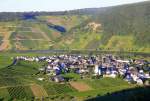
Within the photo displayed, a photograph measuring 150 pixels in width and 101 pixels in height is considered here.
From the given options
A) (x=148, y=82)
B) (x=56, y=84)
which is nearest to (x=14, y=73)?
(x=56, y=84)

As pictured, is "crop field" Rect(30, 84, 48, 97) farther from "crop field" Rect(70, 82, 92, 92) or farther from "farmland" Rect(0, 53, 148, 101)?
"crop field" Rect(70, 82, 92, 92)

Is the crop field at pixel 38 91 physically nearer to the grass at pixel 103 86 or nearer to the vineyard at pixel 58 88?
the vineyard at pixel 58 88

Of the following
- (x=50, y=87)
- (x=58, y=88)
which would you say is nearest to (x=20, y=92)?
(x=50, y=87)

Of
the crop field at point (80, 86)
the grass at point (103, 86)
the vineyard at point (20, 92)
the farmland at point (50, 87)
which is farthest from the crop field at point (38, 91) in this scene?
the crop field at point (80, 86)

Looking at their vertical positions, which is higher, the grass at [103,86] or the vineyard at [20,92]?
the vineyard at [20,92]

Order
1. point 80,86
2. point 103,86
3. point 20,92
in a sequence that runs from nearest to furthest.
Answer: point 20,92, point 103,86, point 80,86

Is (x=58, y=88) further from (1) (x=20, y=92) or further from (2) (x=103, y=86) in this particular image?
(2) (x=103, y=86)

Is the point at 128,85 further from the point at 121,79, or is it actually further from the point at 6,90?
the point at 6,90

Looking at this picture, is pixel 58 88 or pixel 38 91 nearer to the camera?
pixel 38 91

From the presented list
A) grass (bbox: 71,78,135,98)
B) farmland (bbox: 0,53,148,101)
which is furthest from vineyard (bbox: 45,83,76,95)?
grass (bbox: 71,78,135,98)

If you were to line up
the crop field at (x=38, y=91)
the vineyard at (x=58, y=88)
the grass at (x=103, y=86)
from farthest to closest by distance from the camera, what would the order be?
the vineyard at (x=58, y=88) < the grass at (x=103, y=86) < the crop field at (x=38, y=91)

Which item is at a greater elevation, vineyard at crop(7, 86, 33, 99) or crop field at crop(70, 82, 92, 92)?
vineyard at crop(7, 86, 33, 99)
